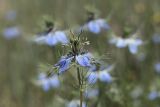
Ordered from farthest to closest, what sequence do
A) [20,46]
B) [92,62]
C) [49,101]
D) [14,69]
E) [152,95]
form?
[20,46]
[14,69]
[49,101]
[152,95]
[92,62]

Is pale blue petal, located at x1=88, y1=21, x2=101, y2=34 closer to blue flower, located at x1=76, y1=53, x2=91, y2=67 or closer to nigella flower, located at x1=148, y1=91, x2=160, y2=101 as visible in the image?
nigella flower, located at x1=148, y1=91, x2=160, y2=101

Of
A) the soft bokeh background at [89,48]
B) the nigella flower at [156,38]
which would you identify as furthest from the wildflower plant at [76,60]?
the nigella flower at [156,38]

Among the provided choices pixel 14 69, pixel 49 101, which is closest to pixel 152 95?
pixel 49 101

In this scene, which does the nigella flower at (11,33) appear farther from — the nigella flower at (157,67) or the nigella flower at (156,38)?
the nigella flower at (157,67)

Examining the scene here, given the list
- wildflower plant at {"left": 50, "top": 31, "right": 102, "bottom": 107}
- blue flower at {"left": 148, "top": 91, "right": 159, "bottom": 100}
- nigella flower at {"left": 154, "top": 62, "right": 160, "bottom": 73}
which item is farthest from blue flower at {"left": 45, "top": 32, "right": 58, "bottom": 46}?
nigella flower at {"left": 154, "top": 62, "right": 160, "bottom": 73}

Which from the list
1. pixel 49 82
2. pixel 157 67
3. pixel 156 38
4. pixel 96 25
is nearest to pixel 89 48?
pixel 156 38

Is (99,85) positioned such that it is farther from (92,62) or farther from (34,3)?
(34,3)

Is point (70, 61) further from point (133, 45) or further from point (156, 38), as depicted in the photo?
point (156, 38)
